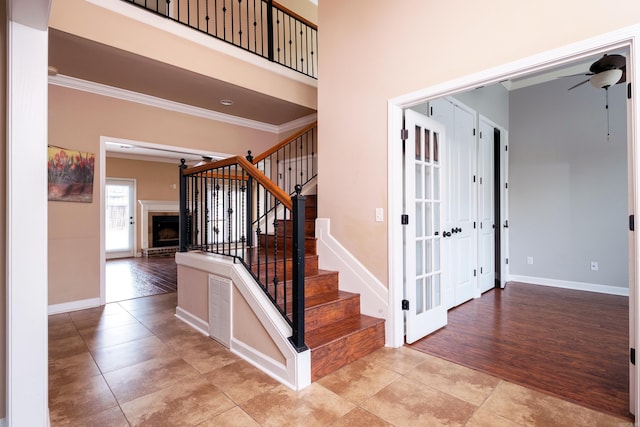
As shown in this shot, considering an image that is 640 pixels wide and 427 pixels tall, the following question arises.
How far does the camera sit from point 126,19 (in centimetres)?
312

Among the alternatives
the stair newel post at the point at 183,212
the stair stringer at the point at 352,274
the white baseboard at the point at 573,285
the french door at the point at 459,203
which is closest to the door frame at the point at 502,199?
the white baseboard at the point at 573,285

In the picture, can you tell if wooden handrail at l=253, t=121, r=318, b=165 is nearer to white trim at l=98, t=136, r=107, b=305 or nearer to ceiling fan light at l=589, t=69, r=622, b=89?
white trim at l=98, t=136, r=107, b=305

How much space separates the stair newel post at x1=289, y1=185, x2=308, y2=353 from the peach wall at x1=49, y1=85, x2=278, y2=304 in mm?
3303

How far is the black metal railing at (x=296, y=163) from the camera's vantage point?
5.19 meters

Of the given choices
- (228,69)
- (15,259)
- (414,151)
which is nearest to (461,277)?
(414,151)

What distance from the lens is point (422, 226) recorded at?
121 inches

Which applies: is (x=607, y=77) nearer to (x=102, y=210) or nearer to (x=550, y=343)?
(x=550, y=343)

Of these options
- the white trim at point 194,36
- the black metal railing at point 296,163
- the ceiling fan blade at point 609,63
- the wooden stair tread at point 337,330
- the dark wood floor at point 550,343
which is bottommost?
the dark wood floor at point 550,343

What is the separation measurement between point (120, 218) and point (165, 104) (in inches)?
212

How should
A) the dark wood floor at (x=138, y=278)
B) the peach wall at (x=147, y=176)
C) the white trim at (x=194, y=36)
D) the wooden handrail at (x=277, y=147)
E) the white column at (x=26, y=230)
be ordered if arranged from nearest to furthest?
the white column at (x=26, y=230), the white trim at (x=194, y=36), the wooden handrail at (x=277, y=147), the dark wood floor at (x=138, y=278), the peach wall at (x=147, y=176)

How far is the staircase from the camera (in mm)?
2342

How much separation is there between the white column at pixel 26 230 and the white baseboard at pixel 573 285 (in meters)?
6.08

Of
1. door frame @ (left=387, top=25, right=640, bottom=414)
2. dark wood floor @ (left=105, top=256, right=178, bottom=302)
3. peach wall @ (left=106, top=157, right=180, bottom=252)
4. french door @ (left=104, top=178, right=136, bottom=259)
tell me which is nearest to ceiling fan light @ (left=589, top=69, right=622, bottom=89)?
door frame @ (left=387, top=25, right=640, bottom=414)

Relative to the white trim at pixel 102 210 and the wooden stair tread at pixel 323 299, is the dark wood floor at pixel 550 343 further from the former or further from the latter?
the white trim at pixel 102 210
